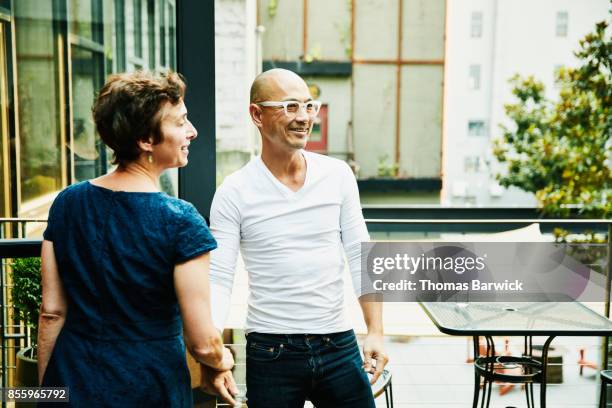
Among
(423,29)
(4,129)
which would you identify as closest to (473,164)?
(423,29)

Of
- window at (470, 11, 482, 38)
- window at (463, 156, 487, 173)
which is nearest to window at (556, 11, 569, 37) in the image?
window at (470, 11, 482, 38)

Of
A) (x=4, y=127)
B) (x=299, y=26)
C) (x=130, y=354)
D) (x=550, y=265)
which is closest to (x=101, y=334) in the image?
(x=130, y=354)

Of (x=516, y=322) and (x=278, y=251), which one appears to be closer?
(x=278, y=251)

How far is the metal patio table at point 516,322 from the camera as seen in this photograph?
9.54 feet

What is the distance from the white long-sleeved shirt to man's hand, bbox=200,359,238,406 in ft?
0.65

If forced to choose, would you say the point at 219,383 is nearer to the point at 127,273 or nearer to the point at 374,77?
the point at 127,273

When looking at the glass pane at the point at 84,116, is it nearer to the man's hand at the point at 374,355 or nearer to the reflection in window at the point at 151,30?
the reflection in window at the point at 151,30

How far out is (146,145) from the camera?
1.52 meters

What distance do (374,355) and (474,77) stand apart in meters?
25.4

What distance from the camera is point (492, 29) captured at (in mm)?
26188

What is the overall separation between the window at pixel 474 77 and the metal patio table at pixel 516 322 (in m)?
23.5

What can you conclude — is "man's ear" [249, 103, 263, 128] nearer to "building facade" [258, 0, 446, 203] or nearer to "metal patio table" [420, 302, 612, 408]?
"metal patio table" [420, 302, 612, 408]

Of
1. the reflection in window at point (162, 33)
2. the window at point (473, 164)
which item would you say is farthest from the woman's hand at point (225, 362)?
the window at point (473, 164)

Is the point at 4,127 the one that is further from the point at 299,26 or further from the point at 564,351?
the point at 299,26
